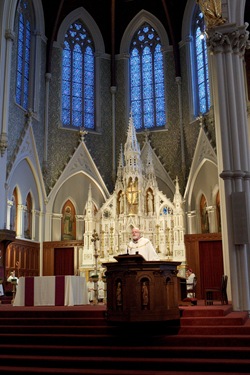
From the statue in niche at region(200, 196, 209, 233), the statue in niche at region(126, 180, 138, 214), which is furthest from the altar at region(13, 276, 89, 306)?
the statue in niche at region(200, 196, 209, 233)

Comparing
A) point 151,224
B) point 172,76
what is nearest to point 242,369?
point 151,224

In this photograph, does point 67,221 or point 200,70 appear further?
point 200,70

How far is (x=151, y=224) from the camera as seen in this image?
19.9m

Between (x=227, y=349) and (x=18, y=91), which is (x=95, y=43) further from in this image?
(x=227, y=349)

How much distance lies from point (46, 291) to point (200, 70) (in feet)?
50.4

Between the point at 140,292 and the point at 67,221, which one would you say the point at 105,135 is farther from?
the point at 140,292

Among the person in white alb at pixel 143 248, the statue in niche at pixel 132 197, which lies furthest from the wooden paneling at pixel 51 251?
the person in white alb at pixel 143 248

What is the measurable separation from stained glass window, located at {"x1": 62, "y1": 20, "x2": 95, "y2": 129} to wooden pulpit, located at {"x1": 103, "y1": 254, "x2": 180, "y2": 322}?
16216 mm

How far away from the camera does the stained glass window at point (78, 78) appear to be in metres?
24.2

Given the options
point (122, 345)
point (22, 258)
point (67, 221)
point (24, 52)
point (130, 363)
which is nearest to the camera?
point (130, 363)

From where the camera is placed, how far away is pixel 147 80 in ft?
82.2

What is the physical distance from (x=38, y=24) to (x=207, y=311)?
62.5 ft

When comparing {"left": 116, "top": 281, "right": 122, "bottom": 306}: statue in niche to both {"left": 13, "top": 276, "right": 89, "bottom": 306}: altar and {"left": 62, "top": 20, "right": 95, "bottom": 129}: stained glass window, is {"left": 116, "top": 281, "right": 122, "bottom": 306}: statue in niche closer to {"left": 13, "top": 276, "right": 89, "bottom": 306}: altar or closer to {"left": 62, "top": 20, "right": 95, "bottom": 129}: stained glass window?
{"left": 13, "top": 276, "right": 89, "bottom": 306}: altar

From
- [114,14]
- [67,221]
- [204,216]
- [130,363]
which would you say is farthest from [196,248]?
[114,14]
